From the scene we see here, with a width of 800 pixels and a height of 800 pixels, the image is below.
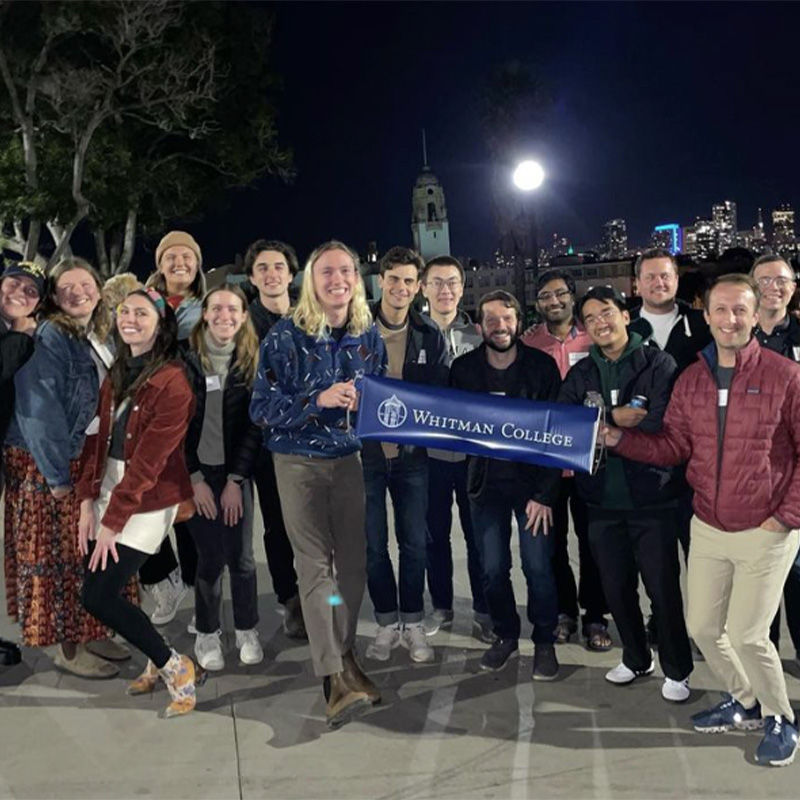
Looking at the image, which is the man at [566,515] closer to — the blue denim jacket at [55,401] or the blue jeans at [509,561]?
the blue jeans at [509,561]

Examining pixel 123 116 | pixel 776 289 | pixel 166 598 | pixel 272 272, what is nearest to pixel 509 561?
pixel 776 289

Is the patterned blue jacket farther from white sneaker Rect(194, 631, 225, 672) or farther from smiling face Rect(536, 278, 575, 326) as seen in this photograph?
smiling face Rect(536, 278, 575, 326)

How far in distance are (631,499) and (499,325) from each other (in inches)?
43.1

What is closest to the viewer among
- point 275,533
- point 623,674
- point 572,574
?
point 623,674

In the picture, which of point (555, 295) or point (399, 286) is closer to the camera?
point (399, 286)

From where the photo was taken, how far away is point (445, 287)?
5.03 metres

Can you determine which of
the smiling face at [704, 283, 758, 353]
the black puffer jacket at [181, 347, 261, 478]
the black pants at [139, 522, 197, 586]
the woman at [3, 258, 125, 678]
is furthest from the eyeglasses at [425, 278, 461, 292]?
the black pants at [139, 522, 197, 586]

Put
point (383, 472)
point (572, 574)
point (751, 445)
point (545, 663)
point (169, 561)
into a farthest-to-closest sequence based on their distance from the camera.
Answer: point (169, 561), point (572, 574), point (383, 472), point (545, 663), point (751, 445)

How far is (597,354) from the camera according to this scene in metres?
4.16

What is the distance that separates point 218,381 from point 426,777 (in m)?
2.29

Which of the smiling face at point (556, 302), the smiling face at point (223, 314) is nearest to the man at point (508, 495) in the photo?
the smiling face at point (556, 302)

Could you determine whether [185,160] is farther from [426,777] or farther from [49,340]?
[426,777]

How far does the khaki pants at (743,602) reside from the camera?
3492mm

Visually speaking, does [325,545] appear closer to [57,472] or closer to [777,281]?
[57,472]
